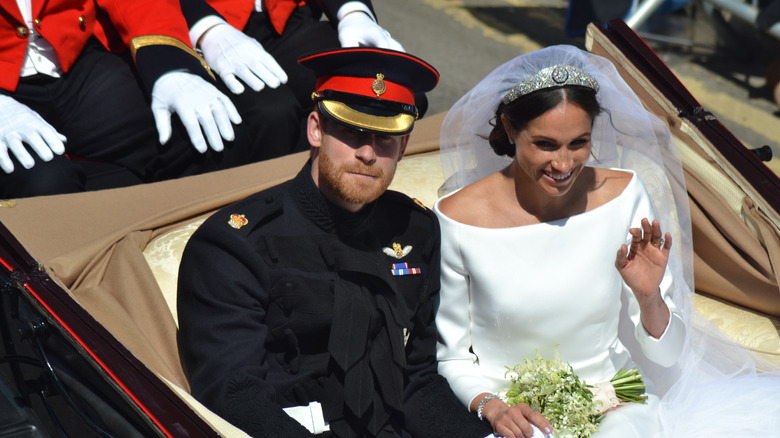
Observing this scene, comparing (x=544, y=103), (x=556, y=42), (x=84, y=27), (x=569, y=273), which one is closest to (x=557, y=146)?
(x=544, y=103)

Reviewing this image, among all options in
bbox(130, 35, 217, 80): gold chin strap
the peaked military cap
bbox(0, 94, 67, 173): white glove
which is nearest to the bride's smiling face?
the peaked military cap

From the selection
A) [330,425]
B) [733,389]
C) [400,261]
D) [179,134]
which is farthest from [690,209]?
[179,134]

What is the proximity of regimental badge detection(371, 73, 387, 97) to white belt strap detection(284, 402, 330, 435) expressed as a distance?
0.78 m

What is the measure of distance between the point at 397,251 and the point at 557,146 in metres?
0.50

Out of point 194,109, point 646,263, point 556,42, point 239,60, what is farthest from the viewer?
point 556,42

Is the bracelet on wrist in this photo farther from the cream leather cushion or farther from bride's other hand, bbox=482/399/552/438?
the cream leather cushion

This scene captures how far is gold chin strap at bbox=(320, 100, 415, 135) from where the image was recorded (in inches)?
80.5

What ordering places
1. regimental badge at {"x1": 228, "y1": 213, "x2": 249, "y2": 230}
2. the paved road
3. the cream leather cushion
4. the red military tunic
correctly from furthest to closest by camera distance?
the paved road
the red military tunic
the cream leather cushion
regimental badge at {"x1": 228, "y1": 213, "x2": 249, "y2": 230}

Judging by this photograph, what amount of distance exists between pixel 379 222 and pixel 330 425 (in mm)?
561

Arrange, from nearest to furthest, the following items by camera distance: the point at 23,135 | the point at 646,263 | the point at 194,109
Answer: the point at 646,263 < the point at 23,135 < the point at 194,109

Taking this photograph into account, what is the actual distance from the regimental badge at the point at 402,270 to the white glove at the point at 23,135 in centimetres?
109

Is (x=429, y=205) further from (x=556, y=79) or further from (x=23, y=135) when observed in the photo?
(x=23, y=135)

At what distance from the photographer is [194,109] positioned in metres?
2.72

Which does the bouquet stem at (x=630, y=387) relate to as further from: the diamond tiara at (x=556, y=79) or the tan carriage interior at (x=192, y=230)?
the diamond tiara at (x=556, y=79)
